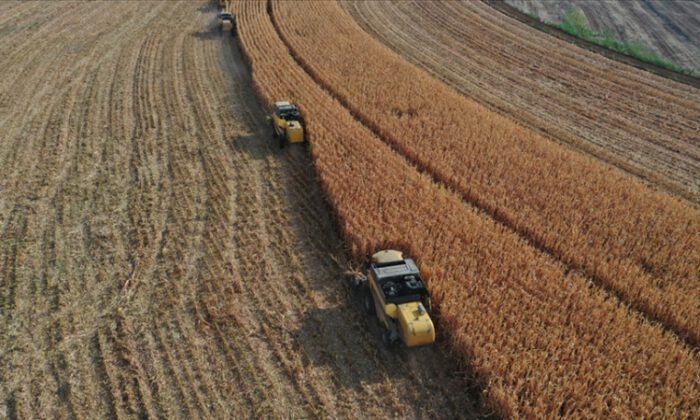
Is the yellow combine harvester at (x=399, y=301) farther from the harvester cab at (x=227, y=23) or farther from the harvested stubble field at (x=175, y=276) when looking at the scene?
the harvester cab at (x=227, y=23)

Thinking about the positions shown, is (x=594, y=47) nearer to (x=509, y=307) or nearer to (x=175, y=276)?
(x=509, y=307)

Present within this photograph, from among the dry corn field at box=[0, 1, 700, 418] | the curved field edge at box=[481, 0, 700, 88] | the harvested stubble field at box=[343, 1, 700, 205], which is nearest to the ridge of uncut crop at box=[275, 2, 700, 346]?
the dry corn field at box=[0, 1, 700, 418]

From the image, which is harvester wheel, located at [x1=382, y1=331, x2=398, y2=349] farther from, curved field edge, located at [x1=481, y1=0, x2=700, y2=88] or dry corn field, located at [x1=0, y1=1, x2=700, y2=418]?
curved field edge, located at [x1=481, y1=0, x2=700, y2=88]

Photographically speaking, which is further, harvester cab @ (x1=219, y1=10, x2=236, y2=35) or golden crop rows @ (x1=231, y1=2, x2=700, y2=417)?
harvester cab @ (x1=219, y1=10, x2=236, y2=35)

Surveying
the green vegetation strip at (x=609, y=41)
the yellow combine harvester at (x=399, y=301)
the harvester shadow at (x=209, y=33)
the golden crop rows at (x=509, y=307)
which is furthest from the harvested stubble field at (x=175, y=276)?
the green vegetation strip at (x=609, y=41)

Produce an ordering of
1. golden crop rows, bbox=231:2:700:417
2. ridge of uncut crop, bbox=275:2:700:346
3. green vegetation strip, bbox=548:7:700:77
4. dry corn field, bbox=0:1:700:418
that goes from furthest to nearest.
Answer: green vegetation strip, bbox=548:7:700:77 → ridge of uncut crop, bbox=275:2:700:346 → dry corn field, bbox=0:1:700:418 → golden crop rows, bbox=231:2:700:417

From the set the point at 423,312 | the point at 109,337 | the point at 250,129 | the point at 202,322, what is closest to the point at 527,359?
the point at 423,312
